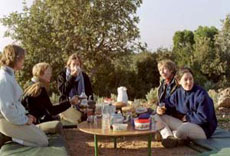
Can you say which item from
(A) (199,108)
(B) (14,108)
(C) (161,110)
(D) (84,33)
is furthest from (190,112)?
(D) (84,33)

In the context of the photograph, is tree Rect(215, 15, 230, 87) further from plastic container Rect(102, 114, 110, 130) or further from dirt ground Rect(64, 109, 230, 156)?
plastic container Rect(102, 114, 110, 130)

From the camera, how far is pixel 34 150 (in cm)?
411

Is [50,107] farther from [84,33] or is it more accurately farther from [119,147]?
[84,33]

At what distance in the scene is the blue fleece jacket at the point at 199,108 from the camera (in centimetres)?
469

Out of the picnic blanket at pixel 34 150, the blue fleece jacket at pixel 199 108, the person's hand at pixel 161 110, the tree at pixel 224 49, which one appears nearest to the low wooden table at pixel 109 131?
the picnic blanket at pixel 34 150

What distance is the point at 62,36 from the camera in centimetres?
1356

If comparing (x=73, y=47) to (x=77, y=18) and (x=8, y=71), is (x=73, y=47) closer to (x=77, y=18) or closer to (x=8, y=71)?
(x=77, y=18)

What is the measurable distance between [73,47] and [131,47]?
6.62 feet

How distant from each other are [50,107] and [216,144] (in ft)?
6.62

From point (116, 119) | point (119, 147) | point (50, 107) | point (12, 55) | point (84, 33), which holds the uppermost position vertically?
point (84, 33)

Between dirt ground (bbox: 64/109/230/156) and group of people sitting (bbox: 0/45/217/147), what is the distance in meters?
0.16

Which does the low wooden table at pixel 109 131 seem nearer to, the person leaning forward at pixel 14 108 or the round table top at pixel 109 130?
the round table top at pixel 109 130

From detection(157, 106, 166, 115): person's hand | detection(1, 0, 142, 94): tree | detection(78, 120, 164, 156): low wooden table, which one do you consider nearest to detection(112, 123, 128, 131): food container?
detection(78, 120, 164, 156): low wooden table

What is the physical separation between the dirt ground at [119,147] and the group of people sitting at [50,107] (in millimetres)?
158
